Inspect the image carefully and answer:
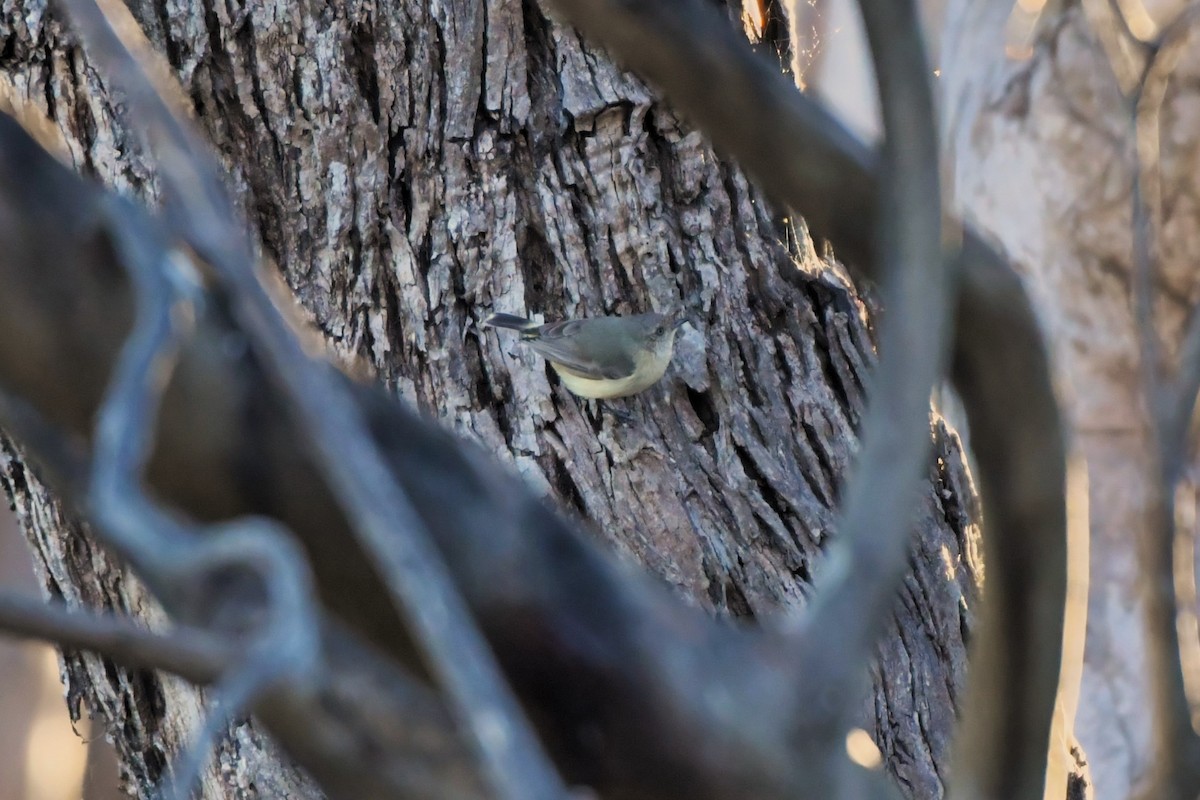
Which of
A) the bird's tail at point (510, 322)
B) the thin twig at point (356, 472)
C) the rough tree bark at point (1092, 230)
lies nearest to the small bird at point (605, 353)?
the bird's tail at point (510, 322)

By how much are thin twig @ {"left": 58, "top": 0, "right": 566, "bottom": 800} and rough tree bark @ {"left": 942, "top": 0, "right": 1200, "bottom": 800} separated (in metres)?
4.79

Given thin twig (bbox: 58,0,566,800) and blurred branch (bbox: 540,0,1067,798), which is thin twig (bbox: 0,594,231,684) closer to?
thin twig (bbox: 58,0,566,800)

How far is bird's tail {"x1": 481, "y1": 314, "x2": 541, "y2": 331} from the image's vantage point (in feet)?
7.79

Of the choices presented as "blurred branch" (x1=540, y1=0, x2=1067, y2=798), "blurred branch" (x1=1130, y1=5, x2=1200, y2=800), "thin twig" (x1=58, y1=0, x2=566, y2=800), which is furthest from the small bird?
"thin twig" (x1=58, y1=0, x2=566, y2=800)

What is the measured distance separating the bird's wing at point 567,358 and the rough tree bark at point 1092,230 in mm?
3185

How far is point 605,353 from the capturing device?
2.66 meters

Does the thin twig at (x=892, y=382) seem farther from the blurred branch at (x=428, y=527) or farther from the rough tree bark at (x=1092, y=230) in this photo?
the rough tree bark at (x=1092, y=230)

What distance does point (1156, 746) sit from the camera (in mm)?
1244

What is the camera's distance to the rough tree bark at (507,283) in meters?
2.31

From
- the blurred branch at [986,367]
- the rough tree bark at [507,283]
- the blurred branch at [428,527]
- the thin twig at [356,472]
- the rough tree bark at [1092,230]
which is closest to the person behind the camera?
the thin twig at [356,472]

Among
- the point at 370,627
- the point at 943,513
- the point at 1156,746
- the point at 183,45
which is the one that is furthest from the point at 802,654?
the point at 183,45

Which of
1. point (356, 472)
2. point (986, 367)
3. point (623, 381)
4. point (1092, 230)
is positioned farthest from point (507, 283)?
point (1092, 230)

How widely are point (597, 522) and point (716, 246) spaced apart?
26.2 inches

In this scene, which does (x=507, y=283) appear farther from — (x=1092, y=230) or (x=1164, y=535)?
(x=1092, y=230)
